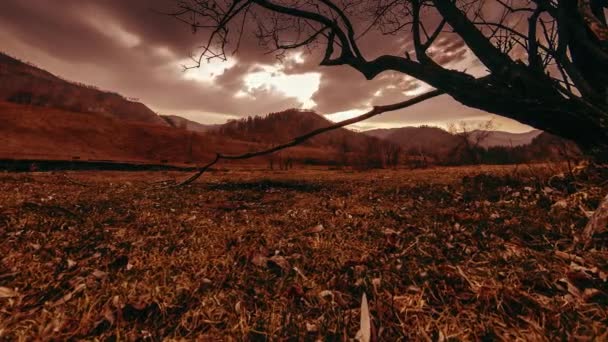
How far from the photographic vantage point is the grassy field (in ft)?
4.38

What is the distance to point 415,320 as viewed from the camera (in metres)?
1.37

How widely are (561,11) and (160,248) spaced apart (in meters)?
5.67

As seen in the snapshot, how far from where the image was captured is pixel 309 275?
6.15 ft

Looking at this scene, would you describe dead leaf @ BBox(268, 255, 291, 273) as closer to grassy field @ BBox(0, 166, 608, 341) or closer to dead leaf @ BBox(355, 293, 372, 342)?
grassy field @ BBox(0, 166, 608, 341)

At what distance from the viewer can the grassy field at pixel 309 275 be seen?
1336mm

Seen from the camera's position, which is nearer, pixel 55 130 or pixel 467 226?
pixel 467 226

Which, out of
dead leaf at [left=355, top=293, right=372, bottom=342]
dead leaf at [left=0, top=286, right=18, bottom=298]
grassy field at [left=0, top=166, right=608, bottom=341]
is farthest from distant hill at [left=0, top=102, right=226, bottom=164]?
dead leaf at [left=355, top=293, right=372, bottom=342]

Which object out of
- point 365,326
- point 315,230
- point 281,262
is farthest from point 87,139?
point 365,326

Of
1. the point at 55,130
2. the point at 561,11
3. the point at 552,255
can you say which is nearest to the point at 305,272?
the point at 552,255

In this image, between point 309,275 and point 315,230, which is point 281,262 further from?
point 315,230

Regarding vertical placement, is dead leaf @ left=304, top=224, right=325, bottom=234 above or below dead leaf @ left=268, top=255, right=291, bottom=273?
above

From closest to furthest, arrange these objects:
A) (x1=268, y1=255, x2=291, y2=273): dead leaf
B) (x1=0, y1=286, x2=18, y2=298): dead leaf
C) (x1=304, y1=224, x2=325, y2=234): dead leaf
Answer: (x1=0, y1=286, x2=18, y2=298): dead leaf
(x1=268, y1=255, x2=291, y2=273): dead leaf
(x1=304, y1=224, x2=325, y2=234): dead leaf

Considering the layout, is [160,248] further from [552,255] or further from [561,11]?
[561,11]

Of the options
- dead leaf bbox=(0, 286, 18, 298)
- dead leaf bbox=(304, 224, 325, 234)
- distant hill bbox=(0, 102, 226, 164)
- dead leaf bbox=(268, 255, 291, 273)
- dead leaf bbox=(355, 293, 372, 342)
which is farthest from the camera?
distant hill bbox=(0, 102, 226, 164)
